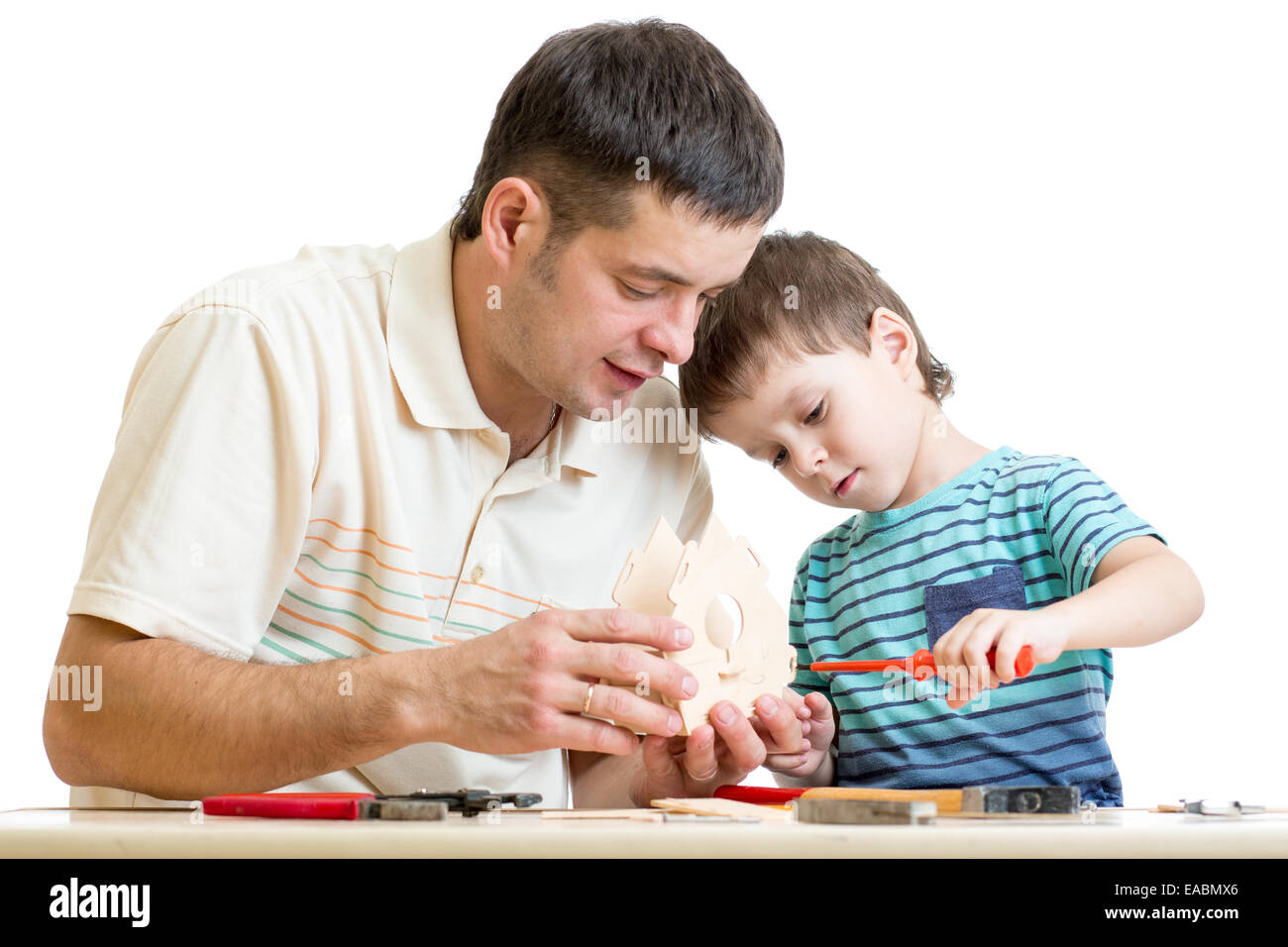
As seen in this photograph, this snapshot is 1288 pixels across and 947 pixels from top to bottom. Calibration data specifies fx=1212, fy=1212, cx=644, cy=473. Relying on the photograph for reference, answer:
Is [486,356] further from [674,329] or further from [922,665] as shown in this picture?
[922,665]

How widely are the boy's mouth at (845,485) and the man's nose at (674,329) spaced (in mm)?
326

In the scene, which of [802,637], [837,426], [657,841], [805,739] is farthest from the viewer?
[802,637]

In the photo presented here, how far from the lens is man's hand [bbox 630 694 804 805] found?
4.54ft

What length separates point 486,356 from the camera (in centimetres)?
180

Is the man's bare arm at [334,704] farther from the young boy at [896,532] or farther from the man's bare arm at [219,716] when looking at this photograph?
the young boy at [896,532]

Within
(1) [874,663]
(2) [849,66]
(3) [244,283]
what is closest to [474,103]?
(2) [849,66]

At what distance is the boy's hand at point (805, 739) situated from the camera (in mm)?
1552

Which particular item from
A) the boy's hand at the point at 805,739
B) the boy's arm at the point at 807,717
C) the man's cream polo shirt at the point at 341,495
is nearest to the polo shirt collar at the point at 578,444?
the man's cream polo shirt at the point at 341,495

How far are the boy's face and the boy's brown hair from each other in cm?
2

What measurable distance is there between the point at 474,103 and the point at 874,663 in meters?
2.19

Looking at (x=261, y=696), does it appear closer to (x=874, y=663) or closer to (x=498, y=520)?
(x=498, y=520)

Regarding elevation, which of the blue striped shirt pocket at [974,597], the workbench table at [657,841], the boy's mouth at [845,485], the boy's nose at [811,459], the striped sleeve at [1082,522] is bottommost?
the workbench table at [657,841]

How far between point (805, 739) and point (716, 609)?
1.21 feet
